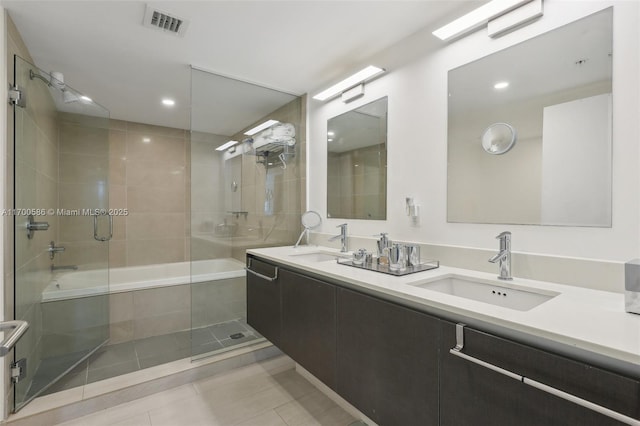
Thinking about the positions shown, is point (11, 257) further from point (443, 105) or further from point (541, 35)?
point (541, 35)

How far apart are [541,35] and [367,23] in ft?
2.90

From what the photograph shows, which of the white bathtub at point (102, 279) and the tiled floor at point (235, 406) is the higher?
the white bathtub at point (102, 279)

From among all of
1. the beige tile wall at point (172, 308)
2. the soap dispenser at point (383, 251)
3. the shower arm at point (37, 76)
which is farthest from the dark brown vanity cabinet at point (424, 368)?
the shower arm at point (37, 76)

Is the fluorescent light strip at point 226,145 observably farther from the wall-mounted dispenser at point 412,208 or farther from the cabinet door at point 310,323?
the wall-mounted dispenser at point 412,208

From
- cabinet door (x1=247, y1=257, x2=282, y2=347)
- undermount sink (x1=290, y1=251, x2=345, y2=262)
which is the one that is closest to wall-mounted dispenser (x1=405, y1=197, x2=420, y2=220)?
undermount sink (x1=290, y1=251, x2=345, y2=262)

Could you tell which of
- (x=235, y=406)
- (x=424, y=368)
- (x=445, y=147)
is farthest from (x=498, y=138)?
(x=235, y=406)

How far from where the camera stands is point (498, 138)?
1.46m

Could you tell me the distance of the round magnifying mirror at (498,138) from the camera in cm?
142

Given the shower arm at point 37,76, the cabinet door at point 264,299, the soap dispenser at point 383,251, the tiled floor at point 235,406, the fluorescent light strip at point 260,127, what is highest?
the shower arm at point 37,76

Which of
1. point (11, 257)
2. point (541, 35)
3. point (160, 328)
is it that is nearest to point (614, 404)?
point (541, 35)

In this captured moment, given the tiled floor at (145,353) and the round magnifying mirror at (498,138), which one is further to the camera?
the tiled floor at (145,353)

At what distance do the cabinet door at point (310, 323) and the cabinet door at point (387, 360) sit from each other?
0.24 ft

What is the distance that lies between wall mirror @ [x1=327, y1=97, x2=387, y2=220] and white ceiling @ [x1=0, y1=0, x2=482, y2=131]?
1.31ft

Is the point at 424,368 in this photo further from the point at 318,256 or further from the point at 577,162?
the point at 318,256
